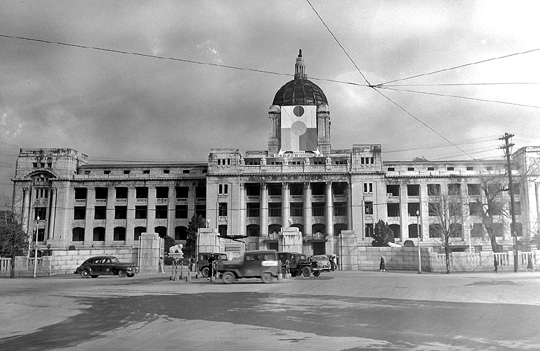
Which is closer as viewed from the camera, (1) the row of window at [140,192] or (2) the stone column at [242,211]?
(2) the stone column at [242,211]

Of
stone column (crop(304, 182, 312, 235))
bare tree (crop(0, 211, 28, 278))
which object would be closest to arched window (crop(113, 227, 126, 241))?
stone column (crop(304, 182, 312, 235))

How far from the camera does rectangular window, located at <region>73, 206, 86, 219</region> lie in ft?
259

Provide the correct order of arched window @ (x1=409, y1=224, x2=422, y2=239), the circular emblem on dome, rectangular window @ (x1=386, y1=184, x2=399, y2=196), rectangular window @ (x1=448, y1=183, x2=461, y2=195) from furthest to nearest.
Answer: the circular emblem on dome
rectangular window @ (x1=386, y1=184, x2=399, y2=196)
arched window @ (x1=409, y1=224, x2=422, y2=239)
rectangular window @ (x1=448, y1=183, x2=461, y2=195)

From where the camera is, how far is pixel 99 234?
78.3 m

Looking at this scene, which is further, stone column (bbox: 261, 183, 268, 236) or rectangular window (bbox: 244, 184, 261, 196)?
rectangular window (bbox: 244, 184, 261, 196)

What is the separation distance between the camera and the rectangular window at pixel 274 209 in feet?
249

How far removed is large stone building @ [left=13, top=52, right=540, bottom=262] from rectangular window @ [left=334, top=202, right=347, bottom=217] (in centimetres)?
15

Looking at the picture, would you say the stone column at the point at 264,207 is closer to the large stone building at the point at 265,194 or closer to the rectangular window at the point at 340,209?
the large stone building at the point at 265,194

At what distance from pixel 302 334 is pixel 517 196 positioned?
69.8m

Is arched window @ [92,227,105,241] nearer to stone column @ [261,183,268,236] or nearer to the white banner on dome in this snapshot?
stone column @ [261,183,268,236]

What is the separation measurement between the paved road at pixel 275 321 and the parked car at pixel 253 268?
7.28 meters

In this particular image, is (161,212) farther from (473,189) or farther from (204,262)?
(204,262)

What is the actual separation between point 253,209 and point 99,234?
81.0 ft

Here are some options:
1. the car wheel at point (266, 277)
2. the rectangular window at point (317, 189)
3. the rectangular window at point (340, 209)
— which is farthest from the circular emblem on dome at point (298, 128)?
the car wheel at point (266, 277)
